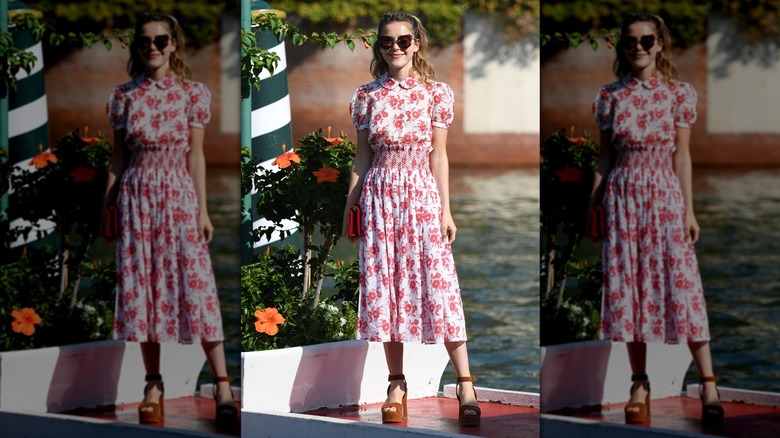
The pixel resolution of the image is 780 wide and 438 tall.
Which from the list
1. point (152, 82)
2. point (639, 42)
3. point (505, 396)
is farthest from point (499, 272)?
point (639, 42)

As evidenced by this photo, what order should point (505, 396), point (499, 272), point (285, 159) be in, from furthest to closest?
point (499, 272)
point (505, 396)
point (285, 159)

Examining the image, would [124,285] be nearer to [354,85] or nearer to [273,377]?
[273,377]

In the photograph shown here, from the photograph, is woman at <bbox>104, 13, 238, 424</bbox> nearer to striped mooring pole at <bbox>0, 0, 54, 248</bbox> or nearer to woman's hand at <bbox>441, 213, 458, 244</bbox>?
striped mooring pole at <bbox>0, 0, 54, 248</bbox>

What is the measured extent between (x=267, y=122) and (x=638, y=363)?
1.75 meters

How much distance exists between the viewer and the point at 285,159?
4.95m

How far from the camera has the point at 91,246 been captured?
489cm

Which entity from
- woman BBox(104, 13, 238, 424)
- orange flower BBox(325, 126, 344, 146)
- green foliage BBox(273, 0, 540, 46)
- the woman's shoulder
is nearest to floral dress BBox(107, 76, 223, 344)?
woman BBox(104, 13, 238, 424)

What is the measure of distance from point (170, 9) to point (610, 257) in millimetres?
1878

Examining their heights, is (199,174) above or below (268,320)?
above

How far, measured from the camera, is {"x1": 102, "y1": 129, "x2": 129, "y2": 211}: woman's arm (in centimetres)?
471

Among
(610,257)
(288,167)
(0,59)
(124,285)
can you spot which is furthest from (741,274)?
(0,59)

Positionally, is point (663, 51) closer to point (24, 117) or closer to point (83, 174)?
point (83, 174)

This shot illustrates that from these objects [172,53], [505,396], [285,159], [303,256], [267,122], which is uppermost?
[172,53]

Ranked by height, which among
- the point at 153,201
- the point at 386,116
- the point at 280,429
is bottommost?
the point at 280,429
